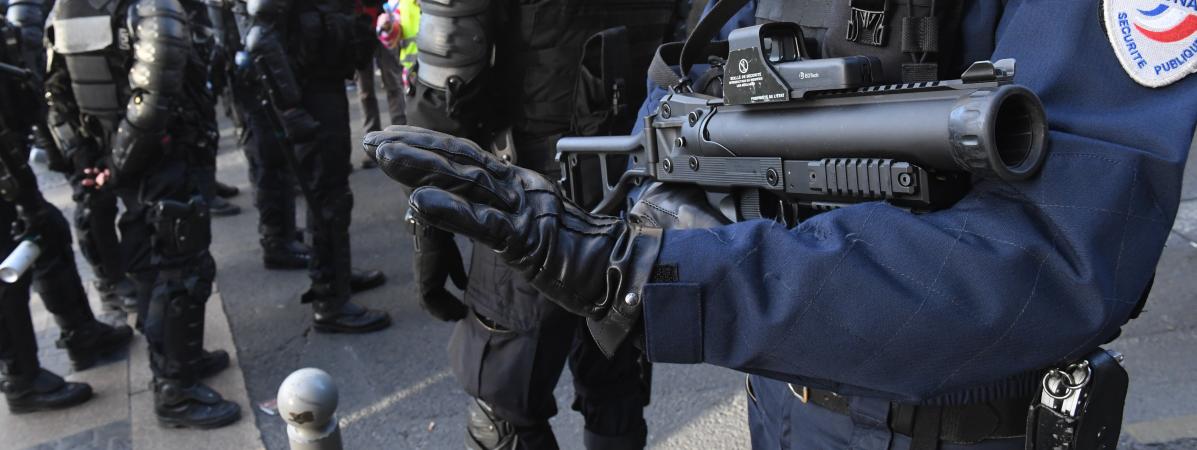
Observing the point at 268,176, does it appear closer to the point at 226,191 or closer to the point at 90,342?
the point at 90,342

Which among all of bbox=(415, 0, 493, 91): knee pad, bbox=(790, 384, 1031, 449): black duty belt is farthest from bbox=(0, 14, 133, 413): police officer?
bbox=(790, 384, 1031, 449): black duty belt

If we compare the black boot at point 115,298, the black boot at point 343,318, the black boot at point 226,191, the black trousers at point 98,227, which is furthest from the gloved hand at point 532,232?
the black boot at point 226,191

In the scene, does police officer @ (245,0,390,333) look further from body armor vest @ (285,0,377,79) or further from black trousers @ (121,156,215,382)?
black trousers @ (121,156,215,382)

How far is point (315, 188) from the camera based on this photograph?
15.8 ft

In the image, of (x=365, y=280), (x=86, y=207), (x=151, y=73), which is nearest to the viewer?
(x=151, y=73)

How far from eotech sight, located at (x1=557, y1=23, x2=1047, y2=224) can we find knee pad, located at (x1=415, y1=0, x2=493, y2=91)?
1133mm

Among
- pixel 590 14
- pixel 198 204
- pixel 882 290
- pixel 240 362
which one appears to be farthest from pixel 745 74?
pixel 240 362

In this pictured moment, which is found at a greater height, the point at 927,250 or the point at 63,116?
the point at 927,250

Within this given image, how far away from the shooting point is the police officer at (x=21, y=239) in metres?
3.84

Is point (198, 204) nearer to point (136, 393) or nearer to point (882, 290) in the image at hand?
point (136, 393)

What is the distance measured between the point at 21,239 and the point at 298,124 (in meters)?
1.33

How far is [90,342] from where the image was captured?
14.6 feet

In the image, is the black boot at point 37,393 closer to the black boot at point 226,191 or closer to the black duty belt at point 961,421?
the black boot at point 226,191

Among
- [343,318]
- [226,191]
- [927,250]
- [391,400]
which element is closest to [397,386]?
[391,400]
